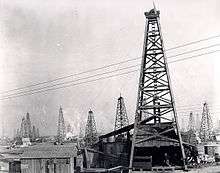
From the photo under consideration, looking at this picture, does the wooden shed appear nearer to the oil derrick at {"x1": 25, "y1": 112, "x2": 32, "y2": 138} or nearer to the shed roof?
the shed roof

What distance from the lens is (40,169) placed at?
2692 cm

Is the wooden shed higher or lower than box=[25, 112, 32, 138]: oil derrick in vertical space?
lower

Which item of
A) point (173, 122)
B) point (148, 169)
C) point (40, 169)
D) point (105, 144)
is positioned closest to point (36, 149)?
point (40, 169)

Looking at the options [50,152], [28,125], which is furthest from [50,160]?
[28,125]

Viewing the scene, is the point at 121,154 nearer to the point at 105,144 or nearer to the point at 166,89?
the point at 105,144

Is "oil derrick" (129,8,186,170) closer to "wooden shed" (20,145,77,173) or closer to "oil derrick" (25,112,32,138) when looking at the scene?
"wooden shed" (20,145,77,173)

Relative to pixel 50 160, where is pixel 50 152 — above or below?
above

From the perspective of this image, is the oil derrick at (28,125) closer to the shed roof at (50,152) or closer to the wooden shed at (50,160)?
the shed roof at (50,152)

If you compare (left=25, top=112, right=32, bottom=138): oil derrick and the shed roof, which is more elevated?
(left=25, top=112, right=32, bottom=138): oil derrick

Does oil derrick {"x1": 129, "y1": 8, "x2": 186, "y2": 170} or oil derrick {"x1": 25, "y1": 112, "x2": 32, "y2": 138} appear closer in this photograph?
oil derrick {"x1": 129, "y1": 8, "x2": 186, "y2": 170}

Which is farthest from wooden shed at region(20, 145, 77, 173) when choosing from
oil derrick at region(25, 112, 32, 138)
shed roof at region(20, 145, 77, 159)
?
oil derrick at region(25, 112, 32, 138)

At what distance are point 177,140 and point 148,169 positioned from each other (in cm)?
300

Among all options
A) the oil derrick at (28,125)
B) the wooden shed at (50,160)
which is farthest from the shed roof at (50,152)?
the oil derrick at (28,125)

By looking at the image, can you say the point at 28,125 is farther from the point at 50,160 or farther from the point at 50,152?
the point at 50,160
